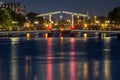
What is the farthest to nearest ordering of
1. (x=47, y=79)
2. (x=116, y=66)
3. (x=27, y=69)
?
(x=116, y=66), (x=27, y=69), (x=47, y=79)

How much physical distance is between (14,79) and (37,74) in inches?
124

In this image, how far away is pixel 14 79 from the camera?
3678 centimetres

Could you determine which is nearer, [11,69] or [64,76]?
[64,76]

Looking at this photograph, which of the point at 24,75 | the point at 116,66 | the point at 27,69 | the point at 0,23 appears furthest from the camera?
the point at 0,23

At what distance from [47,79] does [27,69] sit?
7451mm

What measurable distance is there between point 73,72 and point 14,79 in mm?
5961

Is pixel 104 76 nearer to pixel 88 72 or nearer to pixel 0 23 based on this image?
pixel 88 72

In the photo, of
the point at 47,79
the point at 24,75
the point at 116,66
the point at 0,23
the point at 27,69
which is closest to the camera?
the point at 47,79

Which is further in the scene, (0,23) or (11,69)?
(0,23)

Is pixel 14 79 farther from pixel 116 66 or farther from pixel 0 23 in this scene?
pixel 0 23

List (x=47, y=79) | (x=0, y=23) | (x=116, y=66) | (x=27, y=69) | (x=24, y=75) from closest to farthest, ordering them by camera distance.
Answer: (x=47, y=79), (x=24, y=75), (x=27, y=69), (x=116, y=66), (x=0, y=23)

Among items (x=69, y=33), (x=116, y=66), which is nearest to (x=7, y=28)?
(x=69, y=33)

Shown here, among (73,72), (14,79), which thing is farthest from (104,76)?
(14,79)

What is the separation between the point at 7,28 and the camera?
168m
